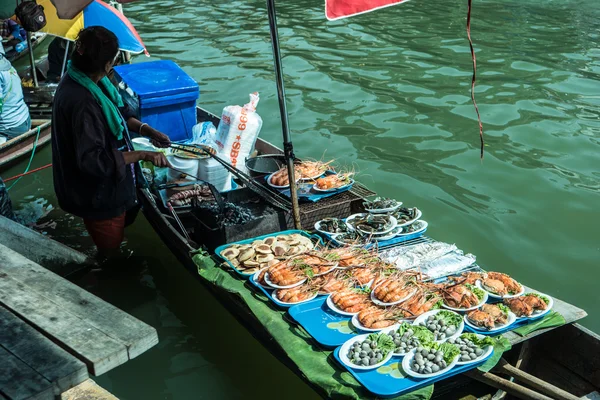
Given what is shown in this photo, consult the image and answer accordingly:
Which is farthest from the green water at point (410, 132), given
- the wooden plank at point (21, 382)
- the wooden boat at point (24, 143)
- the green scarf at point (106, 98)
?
the wooden plank at point (21, 382)

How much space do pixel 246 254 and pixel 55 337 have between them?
2.07 metres

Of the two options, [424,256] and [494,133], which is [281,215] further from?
[494,133]

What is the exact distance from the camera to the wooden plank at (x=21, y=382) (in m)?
2.46

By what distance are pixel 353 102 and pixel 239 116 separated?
4.84m

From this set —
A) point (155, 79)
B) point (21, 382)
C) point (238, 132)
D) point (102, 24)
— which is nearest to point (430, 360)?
point (21, 382)

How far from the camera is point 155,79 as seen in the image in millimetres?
7332

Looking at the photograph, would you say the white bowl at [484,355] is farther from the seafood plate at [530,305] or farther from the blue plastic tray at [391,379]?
the seafood plate at [530,305]

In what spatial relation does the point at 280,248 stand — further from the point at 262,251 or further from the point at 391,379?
the point at 391,379

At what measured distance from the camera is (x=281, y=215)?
17.3 ft

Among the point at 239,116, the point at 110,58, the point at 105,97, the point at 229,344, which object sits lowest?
the point at 229,344

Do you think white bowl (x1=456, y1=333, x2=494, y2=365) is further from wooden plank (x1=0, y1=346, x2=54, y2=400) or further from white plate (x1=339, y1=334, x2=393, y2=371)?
wooden plank (x1=0, y1=346, x2=54, y2=400)

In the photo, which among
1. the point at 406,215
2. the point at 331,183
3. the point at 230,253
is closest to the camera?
the point at 230,253

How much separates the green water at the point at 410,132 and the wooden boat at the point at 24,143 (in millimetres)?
340

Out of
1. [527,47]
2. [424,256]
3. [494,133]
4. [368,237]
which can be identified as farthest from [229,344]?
[527,47]
